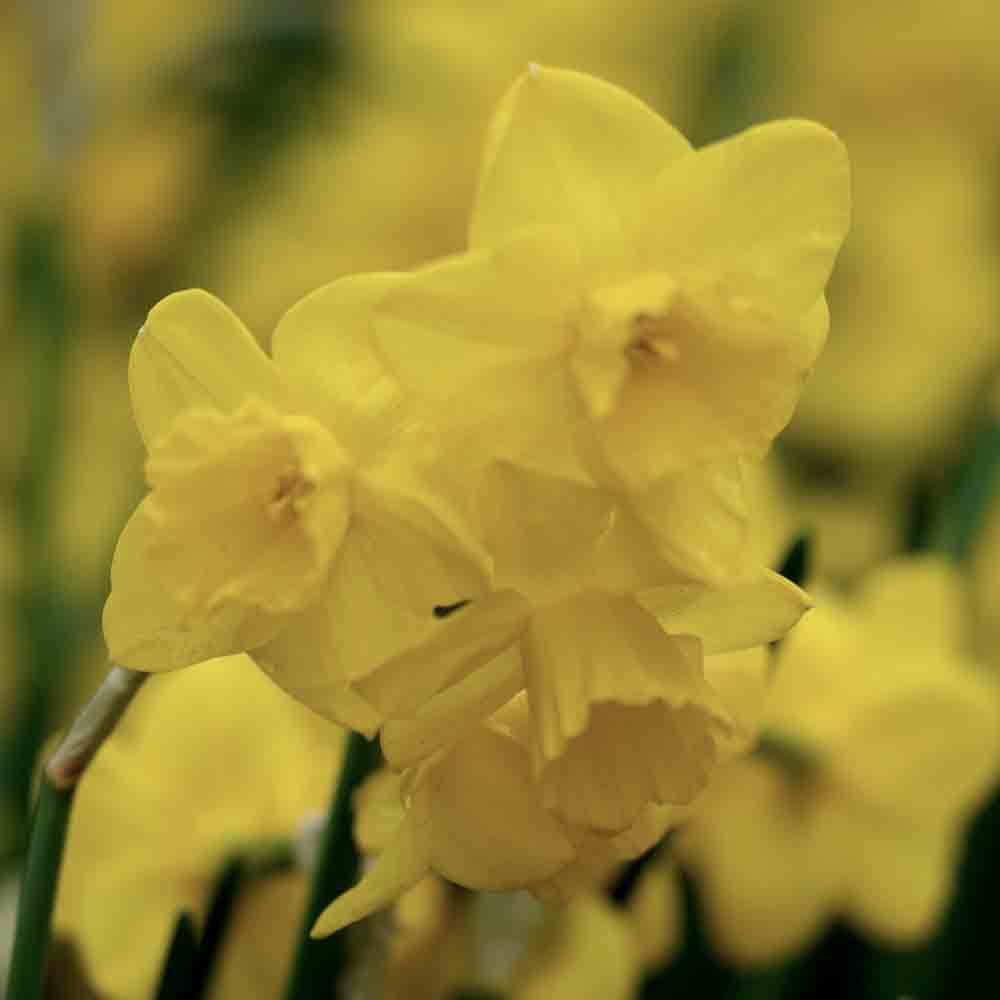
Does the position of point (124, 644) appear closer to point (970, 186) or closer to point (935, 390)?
point (935, 390)

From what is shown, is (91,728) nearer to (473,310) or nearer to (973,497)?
(473,310)

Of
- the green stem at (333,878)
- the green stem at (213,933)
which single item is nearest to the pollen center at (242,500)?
the green stem at (333,878)

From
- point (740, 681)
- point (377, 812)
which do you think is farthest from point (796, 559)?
point (377, 812)

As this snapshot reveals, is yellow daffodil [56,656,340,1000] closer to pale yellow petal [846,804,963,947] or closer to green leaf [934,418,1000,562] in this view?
pale yellow petal [846,804,963,947]

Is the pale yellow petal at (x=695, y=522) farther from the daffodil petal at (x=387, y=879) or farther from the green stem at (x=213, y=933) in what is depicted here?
the green stem at (x=213, y=933)

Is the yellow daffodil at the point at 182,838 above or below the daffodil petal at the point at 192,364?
below

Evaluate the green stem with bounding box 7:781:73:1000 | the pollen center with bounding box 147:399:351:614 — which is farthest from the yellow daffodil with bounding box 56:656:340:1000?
the pollen center with bounding box 147:399:351:614
